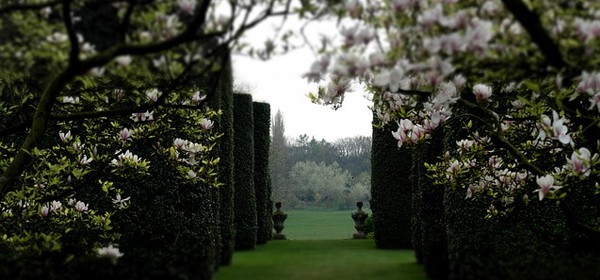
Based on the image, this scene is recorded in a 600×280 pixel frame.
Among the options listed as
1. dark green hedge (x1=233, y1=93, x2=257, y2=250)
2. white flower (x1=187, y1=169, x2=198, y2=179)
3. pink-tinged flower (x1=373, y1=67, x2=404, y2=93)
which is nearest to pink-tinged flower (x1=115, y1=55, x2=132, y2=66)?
pink-tinged flower (x1=373, y1=67, x2=404, y2=93)

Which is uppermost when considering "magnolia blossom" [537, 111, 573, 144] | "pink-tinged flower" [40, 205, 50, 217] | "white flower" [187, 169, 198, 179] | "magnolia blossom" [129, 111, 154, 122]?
"magnolia blossom" [129, 111, 154, 122]

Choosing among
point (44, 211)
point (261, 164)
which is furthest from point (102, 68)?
point (261, 164)

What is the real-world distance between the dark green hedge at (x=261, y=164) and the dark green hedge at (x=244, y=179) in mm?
1499

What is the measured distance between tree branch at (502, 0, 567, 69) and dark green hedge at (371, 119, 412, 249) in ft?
36.9

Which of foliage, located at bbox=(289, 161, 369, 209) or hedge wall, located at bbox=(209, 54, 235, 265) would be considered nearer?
hedge wall, located at bbox=(209, 54, 235, 265)

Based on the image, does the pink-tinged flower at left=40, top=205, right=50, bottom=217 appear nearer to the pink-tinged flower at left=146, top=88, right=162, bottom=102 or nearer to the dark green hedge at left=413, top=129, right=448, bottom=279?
the pink-tinged flower at left=146, top=88, right=162, bottom=102

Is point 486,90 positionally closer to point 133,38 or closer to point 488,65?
point 488,65

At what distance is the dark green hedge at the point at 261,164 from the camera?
58.2 feet

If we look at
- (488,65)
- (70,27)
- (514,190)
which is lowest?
(514,190)

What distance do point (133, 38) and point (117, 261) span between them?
218cm

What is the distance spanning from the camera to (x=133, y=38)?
445cm

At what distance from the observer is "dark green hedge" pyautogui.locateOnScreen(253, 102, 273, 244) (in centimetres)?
1775

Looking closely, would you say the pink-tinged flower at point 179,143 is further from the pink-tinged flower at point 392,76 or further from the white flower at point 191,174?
the pink-tinged flower at point 392,76

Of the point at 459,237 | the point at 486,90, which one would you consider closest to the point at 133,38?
the point at 486,90
